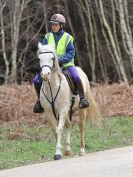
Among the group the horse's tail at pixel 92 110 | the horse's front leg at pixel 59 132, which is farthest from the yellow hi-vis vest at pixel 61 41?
the horse's tail at pixel 92 110

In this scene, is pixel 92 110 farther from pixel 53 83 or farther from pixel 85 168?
pixel 85 168

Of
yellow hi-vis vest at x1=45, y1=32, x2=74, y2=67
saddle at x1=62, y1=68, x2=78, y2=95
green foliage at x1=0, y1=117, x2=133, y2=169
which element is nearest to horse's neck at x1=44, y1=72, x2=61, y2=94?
saddle at x1=62, y1=68, x2=78, y2=95

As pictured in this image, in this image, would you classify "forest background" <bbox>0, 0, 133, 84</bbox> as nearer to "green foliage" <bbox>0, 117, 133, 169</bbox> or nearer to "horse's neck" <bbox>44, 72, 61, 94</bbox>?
"green foliage" <bbox>0, 117, 133, 169</bbox>

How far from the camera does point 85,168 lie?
994 centimetres

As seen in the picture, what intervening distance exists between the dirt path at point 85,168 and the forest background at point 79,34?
17.7 metres

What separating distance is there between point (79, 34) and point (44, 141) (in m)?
22.7

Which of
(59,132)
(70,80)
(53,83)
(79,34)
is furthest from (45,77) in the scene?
(79,34)

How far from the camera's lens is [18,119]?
20.3 meters

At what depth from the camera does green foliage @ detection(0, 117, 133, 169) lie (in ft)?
44.1

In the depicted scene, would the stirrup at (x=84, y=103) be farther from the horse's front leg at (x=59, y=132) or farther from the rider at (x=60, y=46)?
the horse's front leg at (x=59, y=132)

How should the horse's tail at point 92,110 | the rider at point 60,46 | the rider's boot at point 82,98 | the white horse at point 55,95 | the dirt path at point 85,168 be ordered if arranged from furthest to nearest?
the horse's tail at point 92,110
the rider's boot at point 82,98
the rider at point 60,46
the white horse at point 55,95
the dirt path at point 85,168

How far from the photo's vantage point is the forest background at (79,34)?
3042cm

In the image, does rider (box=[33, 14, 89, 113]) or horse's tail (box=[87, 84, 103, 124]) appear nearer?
rider (box=[33, 14, 89, 113])

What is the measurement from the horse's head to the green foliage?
6.35ft
